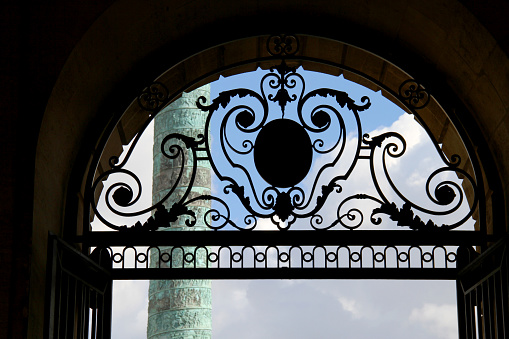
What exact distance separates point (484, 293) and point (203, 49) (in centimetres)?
273

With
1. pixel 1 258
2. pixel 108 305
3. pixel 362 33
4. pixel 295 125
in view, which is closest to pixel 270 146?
pixel 295 125

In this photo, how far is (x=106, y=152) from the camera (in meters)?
7.64

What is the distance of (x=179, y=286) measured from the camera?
47.1 ft

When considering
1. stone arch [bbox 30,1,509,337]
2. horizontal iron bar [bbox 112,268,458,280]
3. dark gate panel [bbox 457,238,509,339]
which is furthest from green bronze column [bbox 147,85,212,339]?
dark gate panel [bbox 457,238,509,339]

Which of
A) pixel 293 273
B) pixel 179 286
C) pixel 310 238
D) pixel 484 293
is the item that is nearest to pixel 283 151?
pixel 310 238

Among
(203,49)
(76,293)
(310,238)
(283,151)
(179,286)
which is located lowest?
(76,293)

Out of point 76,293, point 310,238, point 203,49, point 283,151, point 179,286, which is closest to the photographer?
point 76,293

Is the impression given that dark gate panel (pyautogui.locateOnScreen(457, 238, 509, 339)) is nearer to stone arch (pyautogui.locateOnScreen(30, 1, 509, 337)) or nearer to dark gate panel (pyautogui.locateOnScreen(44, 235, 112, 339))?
stone arch (pyautogui.locateOnScreen(30, 1, 509, 337))

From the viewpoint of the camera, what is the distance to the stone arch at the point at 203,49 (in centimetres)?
601

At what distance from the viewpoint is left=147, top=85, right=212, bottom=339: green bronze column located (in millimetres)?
14086

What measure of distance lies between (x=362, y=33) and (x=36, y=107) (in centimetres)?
261

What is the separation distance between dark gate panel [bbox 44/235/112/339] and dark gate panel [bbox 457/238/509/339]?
8.30 ft

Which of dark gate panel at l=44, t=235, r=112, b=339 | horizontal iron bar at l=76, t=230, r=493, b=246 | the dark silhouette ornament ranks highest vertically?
the dark silhouette ornament

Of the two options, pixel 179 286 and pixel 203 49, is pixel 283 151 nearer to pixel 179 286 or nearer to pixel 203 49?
pixel 203 49
